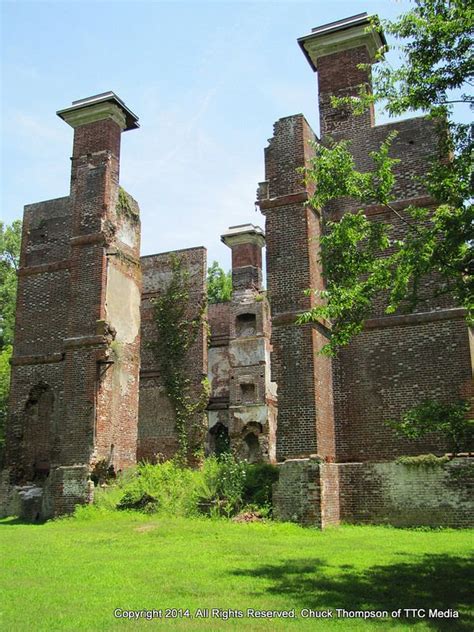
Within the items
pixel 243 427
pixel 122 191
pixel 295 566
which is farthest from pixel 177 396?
pixel 295 566

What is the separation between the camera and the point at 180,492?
13.5 meters

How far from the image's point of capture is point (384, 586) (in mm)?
6848

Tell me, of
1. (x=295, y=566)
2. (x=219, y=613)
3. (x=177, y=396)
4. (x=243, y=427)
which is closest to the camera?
(x=219, y=613)

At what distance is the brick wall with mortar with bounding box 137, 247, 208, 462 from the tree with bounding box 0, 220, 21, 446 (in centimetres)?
585

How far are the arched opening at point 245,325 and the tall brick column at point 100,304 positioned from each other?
29.9ft

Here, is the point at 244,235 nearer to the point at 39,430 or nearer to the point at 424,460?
the point at 39,430

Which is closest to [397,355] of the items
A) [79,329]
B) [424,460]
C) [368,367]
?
[368,367]

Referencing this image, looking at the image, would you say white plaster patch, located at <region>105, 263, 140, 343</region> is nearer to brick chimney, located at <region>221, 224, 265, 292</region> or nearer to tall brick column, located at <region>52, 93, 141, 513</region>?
tall brick column, located at <region>52, 93, 141, 513</region>

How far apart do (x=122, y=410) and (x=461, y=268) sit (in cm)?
1114

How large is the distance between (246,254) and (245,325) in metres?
3.12

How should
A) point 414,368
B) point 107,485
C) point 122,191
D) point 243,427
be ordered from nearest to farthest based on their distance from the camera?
point 414,368, point 107,485, point 122,191, point 243,427

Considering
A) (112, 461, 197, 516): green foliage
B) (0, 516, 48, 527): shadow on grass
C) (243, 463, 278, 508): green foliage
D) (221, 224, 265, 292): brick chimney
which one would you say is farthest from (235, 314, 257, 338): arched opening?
(243, 463, 278, 508): green foliage

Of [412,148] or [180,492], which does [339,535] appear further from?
[412,148]

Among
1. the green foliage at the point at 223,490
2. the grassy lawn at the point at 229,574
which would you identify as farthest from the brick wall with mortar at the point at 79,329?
the grassy lawn at the point at 229,574
